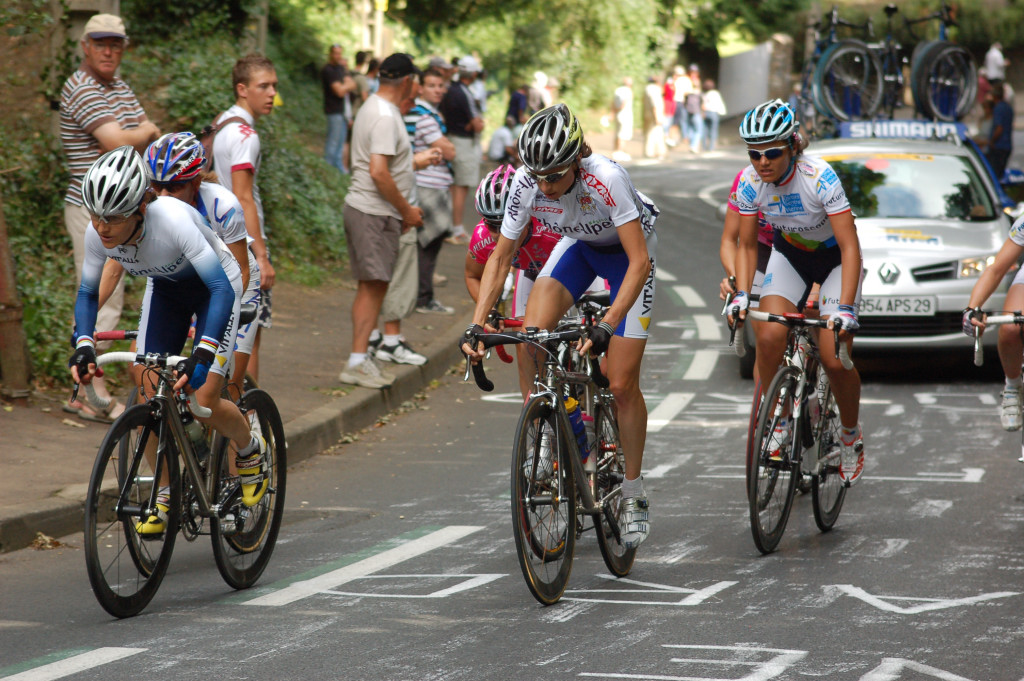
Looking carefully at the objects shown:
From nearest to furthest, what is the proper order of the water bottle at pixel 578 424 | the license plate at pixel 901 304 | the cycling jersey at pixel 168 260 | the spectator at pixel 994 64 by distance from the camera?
the cycling jersey at pixel 168 260 < the water bottle at pixel 578 424 < the license plate at pixel 901 304 < the spectator at pixel 994 64

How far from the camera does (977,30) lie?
1986 inches

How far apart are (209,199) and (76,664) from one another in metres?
2.54

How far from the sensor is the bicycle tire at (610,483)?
603 cm

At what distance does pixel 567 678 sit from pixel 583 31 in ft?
126

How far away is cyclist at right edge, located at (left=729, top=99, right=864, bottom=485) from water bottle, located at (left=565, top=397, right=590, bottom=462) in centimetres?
105

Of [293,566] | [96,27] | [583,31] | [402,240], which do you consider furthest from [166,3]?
[583,31]

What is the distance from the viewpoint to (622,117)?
125 ft

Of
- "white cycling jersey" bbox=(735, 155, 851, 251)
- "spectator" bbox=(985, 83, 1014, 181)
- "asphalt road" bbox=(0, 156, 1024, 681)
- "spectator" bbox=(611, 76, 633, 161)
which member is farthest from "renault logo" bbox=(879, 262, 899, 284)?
"spectator" bbox=(611, 76, 633, 161)

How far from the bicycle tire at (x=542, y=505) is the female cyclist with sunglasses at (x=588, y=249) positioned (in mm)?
378

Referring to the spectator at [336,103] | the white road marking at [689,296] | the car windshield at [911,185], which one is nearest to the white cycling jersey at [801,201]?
the car windshield at [911,185]

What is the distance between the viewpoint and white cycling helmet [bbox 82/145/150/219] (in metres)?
5.42

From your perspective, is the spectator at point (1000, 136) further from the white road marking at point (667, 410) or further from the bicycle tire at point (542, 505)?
the bicycle tire at point (542, 505)

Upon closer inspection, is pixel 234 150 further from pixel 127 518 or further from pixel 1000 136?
pixel 1000 136

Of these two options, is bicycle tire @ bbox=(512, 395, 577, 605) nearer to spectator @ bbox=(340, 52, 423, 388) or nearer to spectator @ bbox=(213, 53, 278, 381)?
spectator @ bbox=(213, 53, 278, 381)
